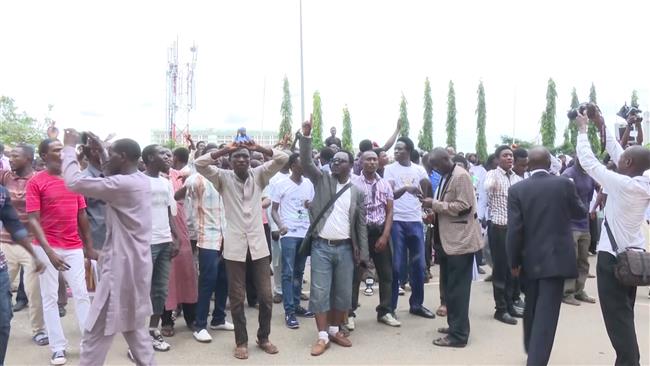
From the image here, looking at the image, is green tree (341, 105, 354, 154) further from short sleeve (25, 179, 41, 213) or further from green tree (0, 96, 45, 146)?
short sleeve (25, 179, 41, 213)

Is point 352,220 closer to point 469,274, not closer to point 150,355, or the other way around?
point 469,274

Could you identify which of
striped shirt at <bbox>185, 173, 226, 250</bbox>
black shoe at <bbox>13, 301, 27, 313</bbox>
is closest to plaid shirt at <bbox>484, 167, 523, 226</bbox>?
striped shirt at <bbox>185, 173, 226, 250</bbox>

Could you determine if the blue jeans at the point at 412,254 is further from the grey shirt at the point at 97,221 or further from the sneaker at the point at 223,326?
the grey shirt at the point at 97,221

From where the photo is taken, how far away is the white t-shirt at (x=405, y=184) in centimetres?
662

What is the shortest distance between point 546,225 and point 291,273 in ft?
9.59

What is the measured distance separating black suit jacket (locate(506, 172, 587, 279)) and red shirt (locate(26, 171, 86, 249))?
401cm

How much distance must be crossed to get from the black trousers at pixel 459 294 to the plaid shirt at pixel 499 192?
44.7 inches

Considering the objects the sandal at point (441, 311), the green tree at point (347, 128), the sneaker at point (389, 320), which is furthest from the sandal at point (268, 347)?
the green tree at point (347, 128)

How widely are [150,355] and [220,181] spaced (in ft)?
5.74

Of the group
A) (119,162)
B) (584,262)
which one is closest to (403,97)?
(584,262)

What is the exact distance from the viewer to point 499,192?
649 centimetres

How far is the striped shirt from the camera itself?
5656 mm

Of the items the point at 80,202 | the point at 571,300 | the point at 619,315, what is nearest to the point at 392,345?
the point at 619,315

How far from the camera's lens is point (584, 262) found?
24.2 feet
